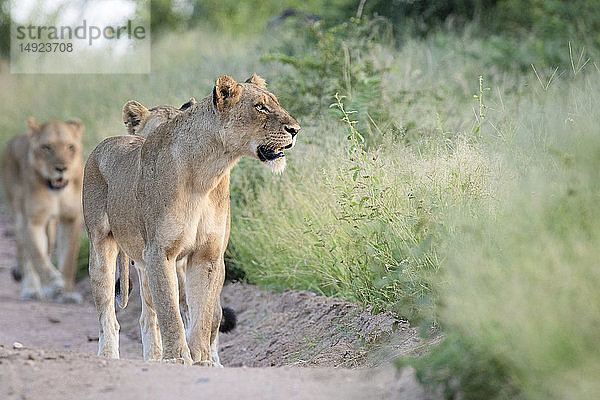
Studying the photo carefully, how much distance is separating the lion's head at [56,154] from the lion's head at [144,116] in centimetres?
325

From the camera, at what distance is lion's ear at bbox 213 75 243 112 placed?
5258 millimetres

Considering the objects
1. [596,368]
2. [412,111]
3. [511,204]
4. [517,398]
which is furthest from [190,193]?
[412,111]

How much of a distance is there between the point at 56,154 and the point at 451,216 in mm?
6284

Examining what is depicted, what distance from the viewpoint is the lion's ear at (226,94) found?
5.26 m

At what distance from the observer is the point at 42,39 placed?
2470cm

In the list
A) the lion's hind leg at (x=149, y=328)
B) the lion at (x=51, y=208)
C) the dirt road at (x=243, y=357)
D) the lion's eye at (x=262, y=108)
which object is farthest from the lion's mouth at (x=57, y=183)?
the lion's eye at (x=262, y=108)

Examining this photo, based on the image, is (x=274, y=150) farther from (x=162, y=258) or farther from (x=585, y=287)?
(x=585, y=287)

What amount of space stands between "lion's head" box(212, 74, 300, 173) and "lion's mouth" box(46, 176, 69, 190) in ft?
16.8

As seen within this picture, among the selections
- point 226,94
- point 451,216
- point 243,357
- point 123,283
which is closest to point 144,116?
point 123,283

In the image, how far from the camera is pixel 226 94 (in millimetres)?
5316

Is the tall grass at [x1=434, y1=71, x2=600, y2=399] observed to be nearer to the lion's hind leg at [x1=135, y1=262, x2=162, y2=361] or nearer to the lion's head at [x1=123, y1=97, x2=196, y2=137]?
the lion's hind leg at [x1=135, y1=262, x2=162, y2=361]

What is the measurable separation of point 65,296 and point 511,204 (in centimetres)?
682

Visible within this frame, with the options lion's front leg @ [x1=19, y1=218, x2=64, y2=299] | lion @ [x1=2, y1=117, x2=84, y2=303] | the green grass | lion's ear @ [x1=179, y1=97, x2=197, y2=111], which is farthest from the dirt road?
lion's ear @ [x1=179, y1=97, x2=197, y2=111]

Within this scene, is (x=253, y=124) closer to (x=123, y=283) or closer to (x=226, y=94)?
(x=226, y=94)
